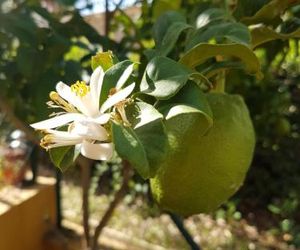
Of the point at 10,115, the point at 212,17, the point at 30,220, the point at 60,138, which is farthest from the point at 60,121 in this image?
the point at 30,220

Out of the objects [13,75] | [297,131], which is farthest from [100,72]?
[297,131]

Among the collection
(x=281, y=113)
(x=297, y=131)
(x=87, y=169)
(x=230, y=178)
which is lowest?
(x=297, y=131)

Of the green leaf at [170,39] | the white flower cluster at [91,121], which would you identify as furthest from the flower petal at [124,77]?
the green leaf at [170,39]

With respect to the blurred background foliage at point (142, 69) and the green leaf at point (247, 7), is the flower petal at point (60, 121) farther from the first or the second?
the green leaf at point (247, 7)

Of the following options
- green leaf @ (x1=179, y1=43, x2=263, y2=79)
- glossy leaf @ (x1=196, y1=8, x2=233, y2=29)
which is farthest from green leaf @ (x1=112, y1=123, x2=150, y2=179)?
glossy leaf @ (x1=196, y1=8, x2=233, y2=29)

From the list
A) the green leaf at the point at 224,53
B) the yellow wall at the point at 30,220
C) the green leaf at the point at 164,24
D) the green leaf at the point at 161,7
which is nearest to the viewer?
the green leaf at the point at 224,53

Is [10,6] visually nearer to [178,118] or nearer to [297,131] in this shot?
[178,118]
